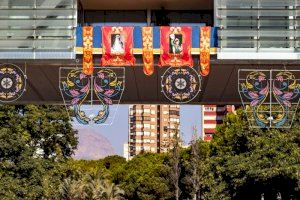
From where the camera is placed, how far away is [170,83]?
3712cm

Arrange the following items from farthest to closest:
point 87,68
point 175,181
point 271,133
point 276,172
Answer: point 175,181, point 271,133, point 276,172, point 87,68

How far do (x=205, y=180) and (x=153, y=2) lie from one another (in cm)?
3502

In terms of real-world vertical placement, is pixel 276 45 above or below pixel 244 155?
above

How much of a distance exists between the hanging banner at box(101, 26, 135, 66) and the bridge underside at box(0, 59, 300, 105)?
1.41 meters

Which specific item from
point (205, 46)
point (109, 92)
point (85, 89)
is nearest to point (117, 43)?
point (109, 92)

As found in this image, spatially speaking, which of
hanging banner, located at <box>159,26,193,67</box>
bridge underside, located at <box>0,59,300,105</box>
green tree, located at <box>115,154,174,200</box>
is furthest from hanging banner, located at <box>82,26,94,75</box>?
green tree, located at <box>115,154,174,200</box>

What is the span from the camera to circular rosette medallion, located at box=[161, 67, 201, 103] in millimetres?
36906

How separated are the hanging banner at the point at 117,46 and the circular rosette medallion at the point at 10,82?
15.8ft

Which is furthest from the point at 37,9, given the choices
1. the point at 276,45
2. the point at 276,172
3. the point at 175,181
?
the point at 175,181

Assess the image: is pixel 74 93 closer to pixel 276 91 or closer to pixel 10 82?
pixel 10 82

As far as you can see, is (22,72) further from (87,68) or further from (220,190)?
(220,190)

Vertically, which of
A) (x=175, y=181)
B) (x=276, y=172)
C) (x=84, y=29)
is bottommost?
(x=175, y=181)

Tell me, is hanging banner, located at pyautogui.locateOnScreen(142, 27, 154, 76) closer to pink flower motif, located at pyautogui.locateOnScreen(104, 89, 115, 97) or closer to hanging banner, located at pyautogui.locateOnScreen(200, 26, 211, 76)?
pink flower motif, located at pyautogui.locateOnScreen(104, 89, 115, 97)

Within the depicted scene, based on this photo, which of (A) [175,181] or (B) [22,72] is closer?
(B) [22,72]
